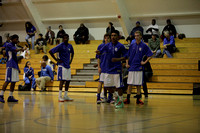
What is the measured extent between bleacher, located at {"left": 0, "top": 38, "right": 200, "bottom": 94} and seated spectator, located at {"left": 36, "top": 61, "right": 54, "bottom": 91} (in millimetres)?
365

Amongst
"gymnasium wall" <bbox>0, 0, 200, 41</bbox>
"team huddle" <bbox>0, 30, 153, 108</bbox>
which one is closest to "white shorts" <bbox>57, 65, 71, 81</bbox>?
"team huddle" <bbox>0, 30, 153, 108</bbox>

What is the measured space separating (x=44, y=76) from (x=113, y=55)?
7.96m

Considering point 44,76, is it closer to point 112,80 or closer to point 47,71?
point 47,71

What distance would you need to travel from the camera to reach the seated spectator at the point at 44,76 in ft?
46.7

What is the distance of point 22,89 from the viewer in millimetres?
Result: 14562

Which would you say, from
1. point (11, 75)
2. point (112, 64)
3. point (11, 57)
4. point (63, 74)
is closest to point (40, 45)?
point (63, 74)

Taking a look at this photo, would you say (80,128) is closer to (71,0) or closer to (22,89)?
(22,89)

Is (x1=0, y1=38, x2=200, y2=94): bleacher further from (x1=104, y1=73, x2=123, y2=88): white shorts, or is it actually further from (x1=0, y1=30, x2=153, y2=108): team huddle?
(x1=104, y1=73, x2=123, y2=88): white shorts

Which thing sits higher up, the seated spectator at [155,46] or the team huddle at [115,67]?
the seated spectator at [155,46]

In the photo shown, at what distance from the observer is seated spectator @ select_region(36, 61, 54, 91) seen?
1423cm

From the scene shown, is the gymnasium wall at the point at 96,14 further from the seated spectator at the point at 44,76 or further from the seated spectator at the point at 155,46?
the seated spectator at the point at 44,76

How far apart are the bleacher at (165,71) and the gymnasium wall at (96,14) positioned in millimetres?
1716

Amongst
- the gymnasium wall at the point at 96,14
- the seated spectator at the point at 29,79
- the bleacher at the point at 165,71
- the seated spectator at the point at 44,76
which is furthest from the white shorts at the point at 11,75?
the gymnasium wall at the point at 96,14

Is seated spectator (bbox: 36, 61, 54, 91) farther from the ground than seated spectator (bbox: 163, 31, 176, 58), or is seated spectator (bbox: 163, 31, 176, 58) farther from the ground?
seated spectator (bbox: 163, 31, 176, 58)
